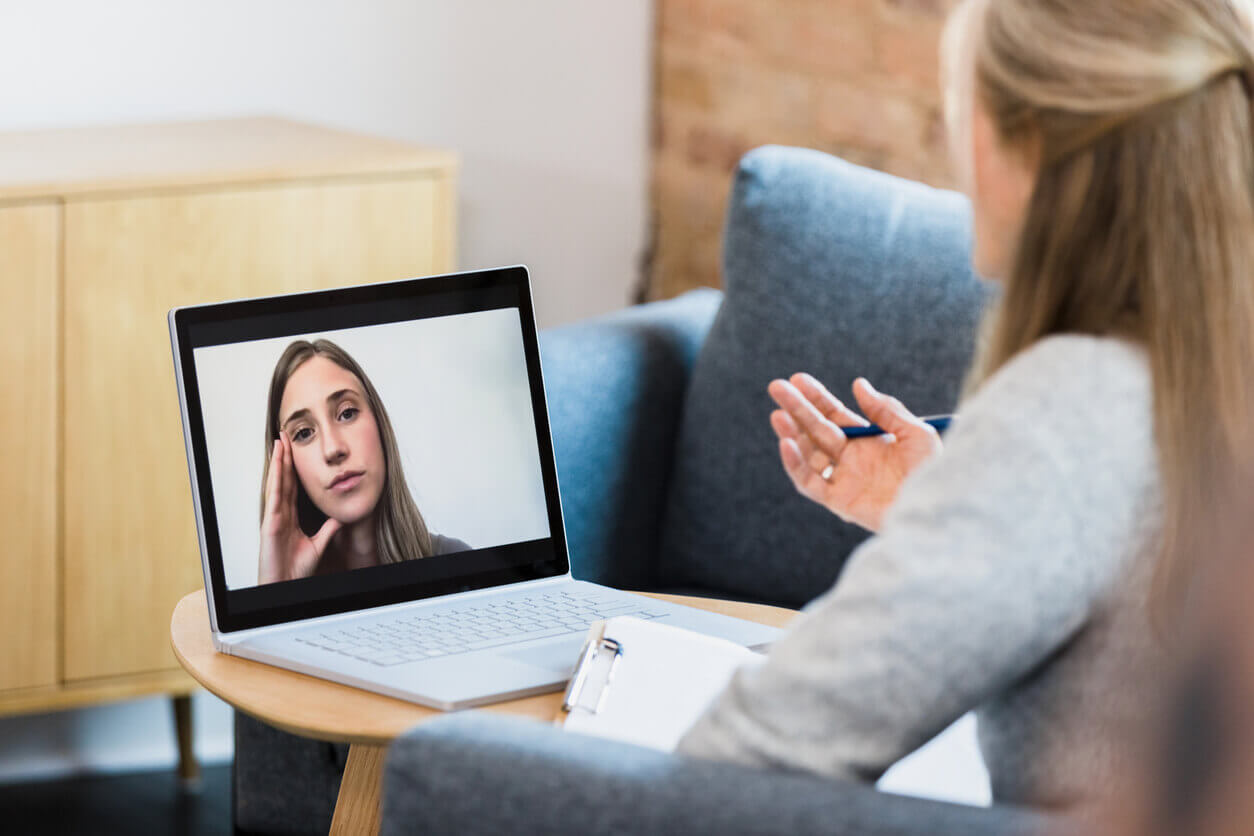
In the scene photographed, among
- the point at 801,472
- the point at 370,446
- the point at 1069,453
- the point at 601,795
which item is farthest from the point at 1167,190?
the point at 370,446

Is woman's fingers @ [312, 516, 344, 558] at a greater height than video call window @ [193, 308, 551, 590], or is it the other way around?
video call window @ [193, 308, 551, 590]

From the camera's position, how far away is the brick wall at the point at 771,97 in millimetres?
2279

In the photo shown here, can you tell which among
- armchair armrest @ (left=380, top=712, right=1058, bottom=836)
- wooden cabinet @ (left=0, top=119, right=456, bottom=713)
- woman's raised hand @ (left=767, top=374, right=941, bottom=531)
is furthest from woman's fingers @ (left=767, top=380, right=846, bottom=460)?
wooden cabinet @ (left=0, top=119, right=456, bottom=713)

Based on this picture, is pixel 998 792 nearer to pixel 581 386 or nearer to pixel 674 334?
pixel 581 386

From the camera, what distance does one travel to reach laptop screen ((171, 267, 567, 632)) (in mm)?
1168

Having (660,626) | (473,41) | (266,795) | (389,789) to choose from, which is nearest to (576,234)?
(473,41)

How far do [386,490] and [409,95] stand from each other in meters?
1.52

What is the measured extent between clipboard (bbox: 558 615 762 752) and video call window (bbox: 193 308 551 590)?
8.8 inches

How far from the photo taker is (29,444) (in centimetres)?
196

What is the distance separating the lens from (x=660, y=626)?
3.55ft

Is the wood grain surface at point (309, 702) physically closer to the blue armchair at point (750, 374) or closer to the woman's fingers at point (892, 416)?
the woman's fingers at point (892, 416)

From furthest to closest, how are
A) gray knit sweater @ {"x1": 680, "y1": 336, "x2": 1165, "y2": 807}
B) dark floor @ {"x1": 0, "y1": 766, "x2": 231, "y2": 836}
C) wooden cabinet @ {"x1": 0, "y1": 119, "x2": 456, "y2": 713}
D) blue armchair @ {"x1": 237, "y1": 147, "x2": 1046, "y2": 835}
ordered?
dark floor @ {"x1": 0, "y1": 766, "x2": 231, "y2": 836} < wooden cabinet @ {"x1": 0, "y1": 119, "x2": 456, "y2": 713} < blue armchair @ {"x1": 237, "y1": 147, "x2": 1046, "y2": 835} < gray knit sweater @ {"x1": 680, "y1": 336, "x2": 1165, "y2": 807}

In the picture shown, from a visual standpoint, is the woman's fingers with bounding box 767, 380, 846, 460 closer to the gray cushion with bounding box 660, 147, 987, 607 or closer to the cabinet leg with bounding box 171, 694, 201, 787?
the gray cushion with bounding box 660, 147, 987, 607

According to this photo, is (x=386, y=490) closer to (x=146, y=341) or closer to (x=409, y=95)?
(x=146, y=341)
